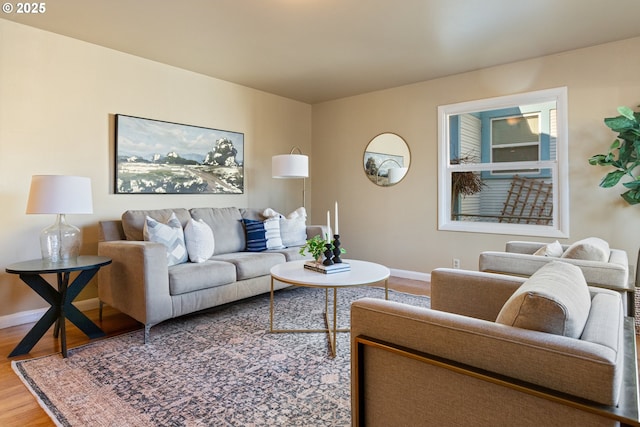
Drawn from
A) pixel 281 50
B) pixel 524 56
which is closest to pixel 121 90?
pixel 281 50

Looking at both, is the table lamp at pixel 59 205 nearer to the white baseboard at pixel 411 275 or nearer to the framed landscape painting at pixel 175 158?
the framed landscape painting at pixel 175 158

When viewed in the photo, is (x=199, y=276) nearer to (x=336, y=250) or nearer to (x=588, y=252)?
(x=336, y=250)

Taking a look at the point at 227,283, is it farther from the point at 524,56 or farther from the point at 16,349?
the point at 524,56

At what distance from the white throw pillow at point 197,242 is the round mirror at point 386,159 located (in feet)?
8.40

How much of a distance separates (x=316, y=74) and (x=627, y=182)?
3.23m

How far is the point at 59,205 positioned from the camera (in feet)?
8.52

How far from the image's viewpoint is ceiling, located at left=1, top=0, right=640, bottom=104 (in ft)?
9.01

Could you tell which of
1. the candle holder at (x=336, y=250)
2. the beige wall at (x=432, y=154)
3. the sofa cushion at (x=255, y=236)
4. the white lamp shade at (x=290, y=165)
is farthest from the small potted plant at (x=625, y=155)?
the sofa cushion at (x=255, y=236)

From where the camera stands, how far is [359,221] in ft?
17.1

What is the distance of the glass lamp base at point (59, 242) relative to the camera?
8.88 feet

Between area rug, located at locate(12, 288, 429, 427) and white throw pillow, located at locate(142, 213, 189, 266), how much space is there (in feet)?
1.79

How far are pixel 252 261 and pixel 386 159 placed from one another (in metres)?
2.44

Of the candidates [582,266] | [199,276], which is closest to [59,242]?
[199,276]

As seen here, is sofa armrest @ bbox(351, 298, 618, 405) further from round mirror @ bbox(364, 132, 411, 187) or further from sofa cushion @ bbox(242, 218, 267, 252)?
round mirror @ bbox(364, 132, 411, 187)
